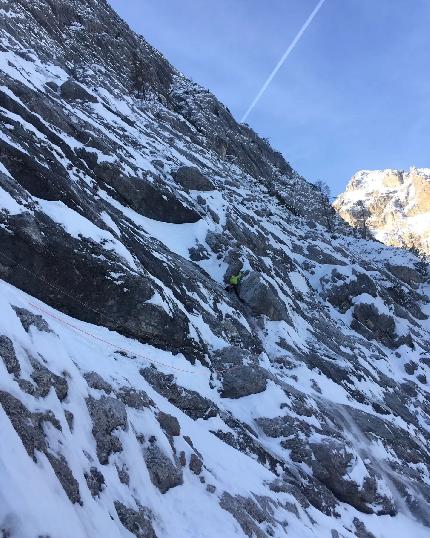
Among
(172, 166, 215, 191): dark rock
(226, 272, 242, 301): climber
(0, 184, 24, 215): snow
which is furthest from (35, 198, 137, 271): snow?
(172, 166, 215, 191): dark rock

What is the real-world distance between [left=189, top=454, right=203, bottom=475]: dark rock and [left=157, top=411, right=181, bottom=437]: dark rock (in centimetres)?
70

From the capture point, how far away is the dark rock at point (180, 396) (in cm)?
1297

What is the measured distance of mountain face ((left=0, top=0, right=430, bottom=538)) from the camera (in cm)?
808

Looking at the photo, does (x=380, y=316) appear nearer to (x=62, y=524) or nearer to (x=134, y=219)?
(x=134, y=219)

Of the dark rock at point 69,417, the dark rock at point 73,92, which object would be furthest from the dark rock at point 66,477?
the dark rock at point 73,92

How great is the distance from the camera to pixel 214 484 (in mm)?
10383

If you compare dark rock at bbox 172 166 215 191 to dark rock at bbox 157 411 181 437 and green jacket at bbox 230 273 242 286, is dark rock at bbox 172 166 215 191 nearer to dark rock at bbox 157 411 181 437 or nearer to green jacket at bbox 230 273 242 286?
green jacket at bbox 230 273 242 286

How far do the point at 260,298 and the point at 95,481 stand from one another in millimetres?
15858

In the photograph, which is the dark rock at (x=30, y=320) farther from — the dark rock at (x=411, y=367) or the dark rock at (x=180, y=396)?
the dark rock at (x=411, y=367)

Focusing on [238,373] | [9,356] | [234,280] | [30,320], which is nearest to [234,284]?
[234,280]

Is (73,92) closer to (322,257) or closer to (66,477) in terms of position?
(322,257)

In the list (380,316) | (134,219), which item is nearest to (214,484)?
(134,219)

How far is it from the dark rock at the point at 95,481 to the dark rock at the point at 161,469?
155 centimetres

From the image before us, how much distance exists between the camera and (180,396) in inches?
526
